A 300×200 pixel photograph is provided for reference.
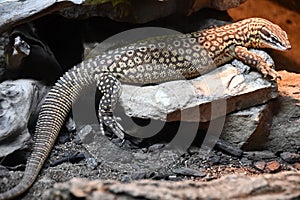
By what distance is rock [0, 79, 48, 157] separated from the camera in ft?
12.0

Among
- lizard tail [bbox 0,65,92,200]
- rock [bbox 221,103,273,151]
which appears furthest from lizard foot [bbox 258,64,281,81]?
lizard tail [bbox 0,65,92,200]

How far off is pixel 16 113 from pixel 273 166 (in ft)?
7.00

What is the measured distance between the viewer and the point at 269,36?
14.4 ft

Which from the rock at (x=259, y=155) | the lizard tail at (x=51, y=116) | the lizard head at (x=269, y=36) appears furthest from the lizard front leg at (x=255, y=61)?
the lizard tail at (x=51, y=116)

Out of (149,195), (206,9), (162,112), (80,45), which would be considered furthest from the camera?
(206,9)

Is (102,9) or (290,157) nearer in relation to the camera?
(290,157)

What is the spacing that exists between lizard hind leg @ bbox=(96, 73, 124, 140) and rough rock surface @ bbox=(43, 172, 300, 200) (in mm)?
1745

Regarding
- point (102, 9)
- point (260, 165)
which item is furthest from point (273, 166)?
point (102, 9)

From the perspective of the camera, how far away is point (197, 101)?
386cm

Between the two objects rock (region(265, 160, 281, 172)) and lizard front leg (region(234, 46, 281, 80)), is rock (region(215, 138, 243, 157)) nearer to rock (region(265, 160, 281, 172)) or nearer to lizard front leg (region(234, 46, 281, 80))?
rock (region(265, 160, 281, 172))

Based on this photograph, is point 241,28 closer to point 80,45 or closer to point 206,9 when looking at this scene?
point 206,9

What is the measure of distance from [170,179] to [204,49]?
144 centimetres

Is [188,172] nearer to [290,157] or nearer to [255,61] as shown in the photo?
[290,157]


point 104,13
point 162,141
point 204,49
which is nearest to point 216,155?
point 162,141
